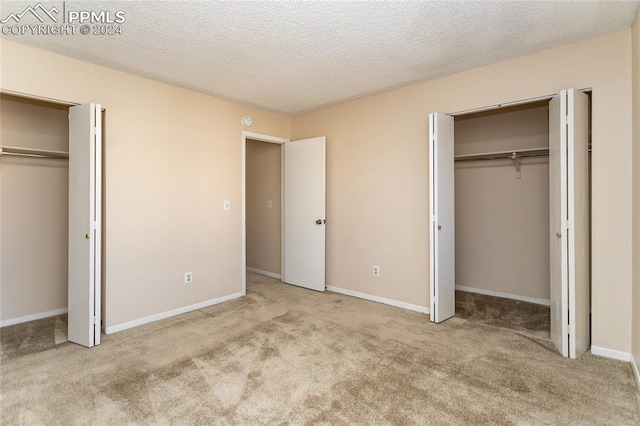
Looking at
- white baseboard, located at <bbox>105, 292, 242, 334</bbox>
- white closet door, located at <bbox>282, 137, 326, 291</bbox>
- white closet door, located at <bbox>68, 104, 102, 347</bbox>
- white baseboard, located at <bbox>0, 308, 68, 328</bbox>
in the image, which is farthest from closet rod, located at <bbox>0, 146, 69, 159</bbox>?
white closet door, located at <bbox>282, 137, 326, 291</bbox>

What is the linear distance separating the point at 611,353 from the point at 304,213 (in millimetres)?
3416

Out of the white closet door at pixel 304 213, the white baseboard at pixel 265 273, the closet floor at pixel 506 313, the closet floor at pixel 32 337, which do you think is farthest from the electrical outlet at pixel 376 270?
the closet floor at pixel 32 337

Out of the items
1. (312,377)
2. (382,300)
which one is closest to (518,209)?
(382,300)

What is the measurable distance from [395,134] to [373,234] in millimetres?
1208

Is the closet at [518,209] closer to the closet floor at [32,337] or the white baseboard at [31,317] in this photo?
the closet floor at [32,337]

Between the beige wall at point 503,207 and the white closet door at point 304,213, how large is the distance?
189 cm

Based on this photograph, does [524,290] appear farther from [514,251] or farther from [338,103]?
[338,103]

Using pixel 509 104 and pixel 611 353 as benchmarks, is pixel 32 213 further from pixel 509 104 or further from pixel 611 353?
pixel 611 353

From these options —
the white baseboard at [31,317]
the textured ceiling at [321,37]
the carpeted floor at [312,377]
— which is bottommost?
the carpeted floor at [312,377]

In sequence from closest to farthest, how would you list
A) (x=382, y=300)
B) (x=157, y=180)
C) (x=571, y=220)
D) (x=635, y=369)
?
(x=635, y=369), (x=571, y=220), (x=157, y=180), (x=382, y=300)

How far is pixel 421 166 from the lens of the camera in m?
3.64

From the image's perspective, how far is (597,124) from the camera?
8.51ft

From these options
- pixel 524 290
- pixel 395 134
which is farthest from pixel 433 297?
pixel 395 134

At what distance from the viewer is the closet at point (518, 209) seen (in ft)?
8.36
